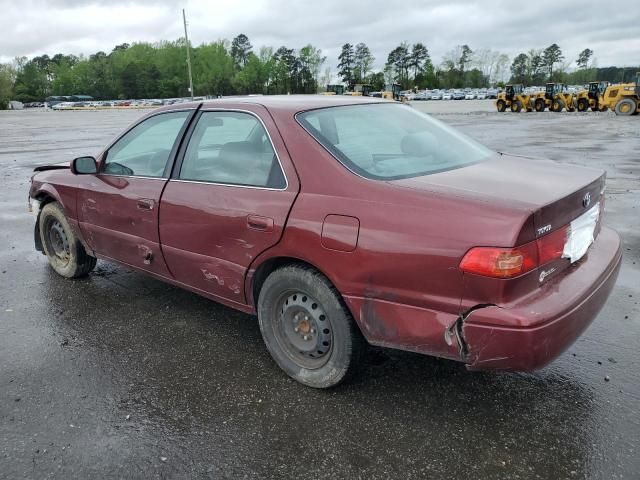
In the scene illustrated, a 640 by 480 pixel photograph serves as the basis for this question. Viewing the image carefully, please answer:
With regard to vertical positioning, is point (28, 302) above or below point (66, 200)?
below

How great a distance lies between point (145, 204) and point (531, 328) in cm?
265

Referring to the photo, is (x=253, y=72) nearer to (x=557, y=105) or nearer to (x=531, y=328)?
(x=557, y=105)

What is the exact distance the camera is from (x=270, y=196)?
9.98 feet

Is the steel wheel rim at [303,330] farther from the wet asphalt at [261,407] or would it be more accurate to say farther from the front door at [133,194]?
the front door at [133,194]

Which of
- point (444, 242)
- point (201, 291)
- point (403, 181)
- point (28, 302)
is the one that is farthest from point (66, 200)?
point (444, 242)

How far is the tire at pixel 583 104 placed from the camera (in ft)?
110

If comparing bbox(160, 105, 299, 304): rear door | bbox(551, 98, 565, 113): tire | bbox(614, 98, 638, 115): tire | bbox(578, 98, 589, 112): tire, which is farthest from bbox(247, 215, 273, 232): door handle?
bbox(551, 98, 565, 113): tire

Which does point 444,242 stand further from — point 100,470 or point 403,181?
point 100,470

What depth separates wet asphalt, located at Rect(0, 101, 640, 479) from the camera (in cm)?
248

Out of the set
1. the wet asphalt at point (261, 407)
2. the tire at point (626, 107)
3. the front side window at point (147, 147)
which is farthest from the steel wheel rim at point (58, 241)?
the tire at point (626, 107)

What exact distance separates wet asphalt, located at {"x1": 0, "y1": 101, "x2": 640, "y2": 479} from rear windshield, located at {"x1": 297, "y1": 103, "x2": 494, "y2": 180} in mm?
1205

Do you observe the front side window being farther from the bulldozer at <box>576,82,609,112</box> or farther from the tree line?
the tree line

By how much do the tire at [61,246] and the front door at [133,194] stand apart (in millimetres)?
356

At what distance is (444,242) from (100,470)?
1846 mm
